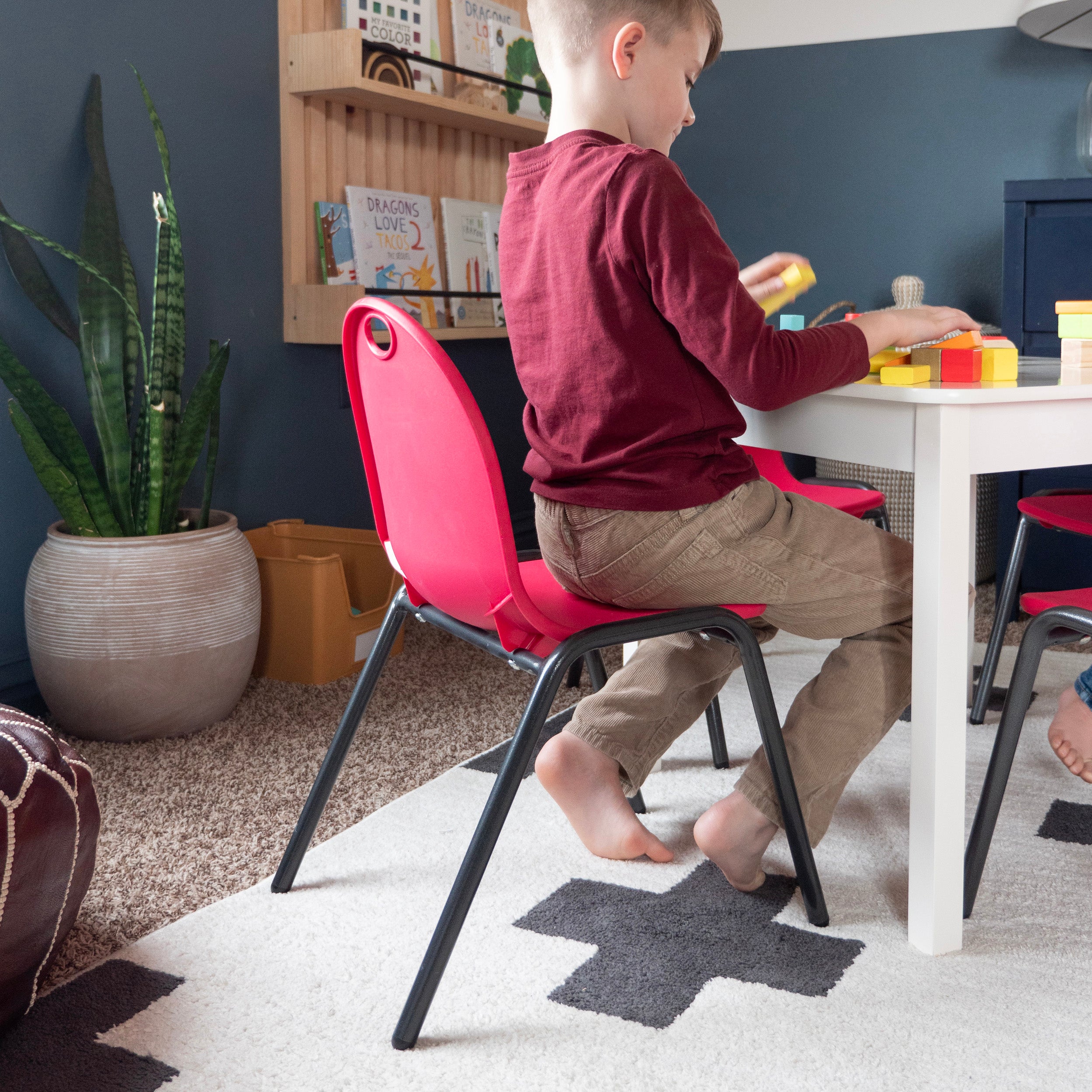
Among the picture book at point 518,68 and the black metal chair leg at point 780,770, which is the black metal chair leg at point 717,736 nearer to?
the black metal chair leg at point 780,770

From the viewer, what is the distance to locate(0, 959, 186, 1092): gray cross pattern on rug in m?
1.04

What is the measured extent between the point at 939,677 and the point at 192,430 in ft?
4.53

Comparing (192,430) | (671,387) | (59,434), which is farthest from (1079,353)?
(59,434)

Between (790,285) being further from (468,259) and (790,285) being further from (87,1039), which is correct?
(468,259)

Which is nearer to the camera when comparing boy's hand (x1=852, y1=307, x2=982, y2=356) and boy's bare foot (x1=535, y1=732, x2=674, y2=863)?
boy's hand (x1=852, y1=307, x2=982, y2=356)

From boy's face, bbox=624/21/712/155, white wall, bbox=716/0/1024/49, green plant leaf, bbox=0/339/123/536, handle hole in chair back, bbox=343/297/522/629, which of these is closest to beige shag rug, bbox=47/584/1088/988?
green plant leaf, bbox=0/339/123/536

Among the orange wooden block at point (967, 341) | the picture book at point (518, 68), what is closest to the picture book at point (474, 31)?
the picture book at point (518, 68)

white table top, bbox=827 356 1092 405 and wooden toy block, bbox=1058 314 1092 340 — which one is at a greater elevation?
wooden toy block, bbox=1058 314 1092 340

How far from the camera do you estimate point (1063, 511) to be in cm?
175

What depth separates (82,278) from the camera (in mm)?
1957

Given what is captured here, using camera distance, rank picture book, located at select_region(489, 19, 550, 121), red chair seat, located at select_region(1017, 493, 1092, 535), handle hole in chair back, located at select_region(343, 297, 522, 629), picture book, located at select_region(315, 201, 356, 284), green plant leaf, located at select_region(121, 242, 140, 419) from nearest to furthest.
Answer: handle hole in chair back, located at select_region(343, 297, 522, 629)
red chair seat, located at select_region(1017, 493, 1092, 535)
green plant leaf, located at select_region(121, 242, 140, 419)
picture book, located at select_region(315, 201, 356, 284)
picture book, located at select_region(489, 19, 550, 121)

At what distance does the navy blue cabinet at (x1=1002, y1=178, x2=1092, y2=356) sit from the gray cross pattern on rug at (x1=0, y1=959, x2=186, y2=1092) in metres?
2.37

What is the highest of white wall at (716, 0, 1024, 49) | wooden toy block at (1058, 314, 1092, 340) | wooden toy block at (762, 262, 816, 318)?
white wall at (716, 0, 1024, 49)

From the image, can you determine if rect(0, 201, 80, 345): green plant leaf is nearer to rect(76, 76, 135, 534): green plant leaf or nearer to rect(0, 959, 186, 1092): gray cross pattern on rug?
rect(76, 76, 135, 534): green plant leaf
